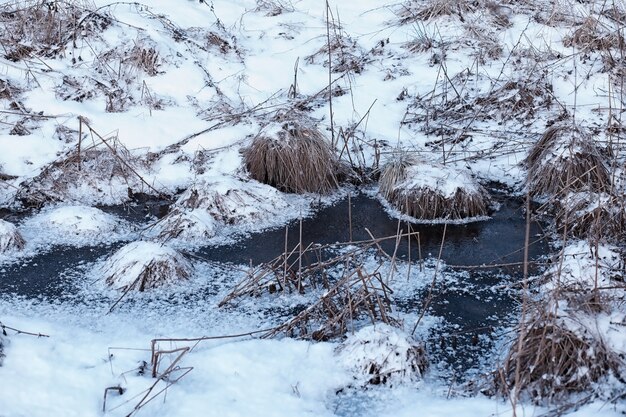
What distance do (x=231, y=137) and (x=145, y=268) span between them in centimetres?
265

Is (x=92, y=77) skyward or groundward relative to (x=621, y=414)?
skyward

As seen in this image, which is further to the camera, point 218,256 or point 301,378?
point 218,256

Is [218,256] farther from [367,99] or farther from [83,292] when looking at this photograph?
[367,99]

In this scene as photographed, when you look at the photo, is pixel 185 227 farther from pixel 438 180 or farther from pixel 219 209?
pixel 438 180

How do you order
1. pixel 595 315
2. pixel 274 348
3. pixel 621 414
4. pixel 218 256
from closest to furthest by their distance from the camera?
pixel 621 414, pixel 595 315, pixel 274 348, pixel 218 256

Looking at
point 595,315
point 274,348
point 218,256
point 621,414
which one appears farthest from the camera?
point 218,256

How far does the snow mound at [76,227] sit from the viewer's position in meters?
5.95

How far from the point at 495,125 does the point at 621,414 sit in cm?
466

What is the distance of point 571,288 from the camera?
13.8ft

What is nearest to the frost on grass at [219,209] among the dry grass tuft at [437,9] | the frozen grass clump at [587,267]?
the frozen grass clump at [587,267]

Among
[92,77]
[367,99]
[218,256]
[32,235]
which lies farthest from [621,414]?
[92,77]

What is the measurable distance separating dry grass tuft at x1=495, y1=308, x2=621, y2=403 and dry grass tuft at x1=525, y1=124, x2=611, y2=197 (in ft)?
8.69

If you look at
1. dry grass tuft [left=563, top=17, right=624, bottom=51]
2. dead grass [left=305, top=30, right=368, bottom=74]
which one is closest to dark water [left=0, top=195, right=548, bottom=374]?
dead grass [left=305, top=30, right=368, bottom=74]

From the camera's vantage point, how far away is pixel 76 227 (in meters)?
6.00
